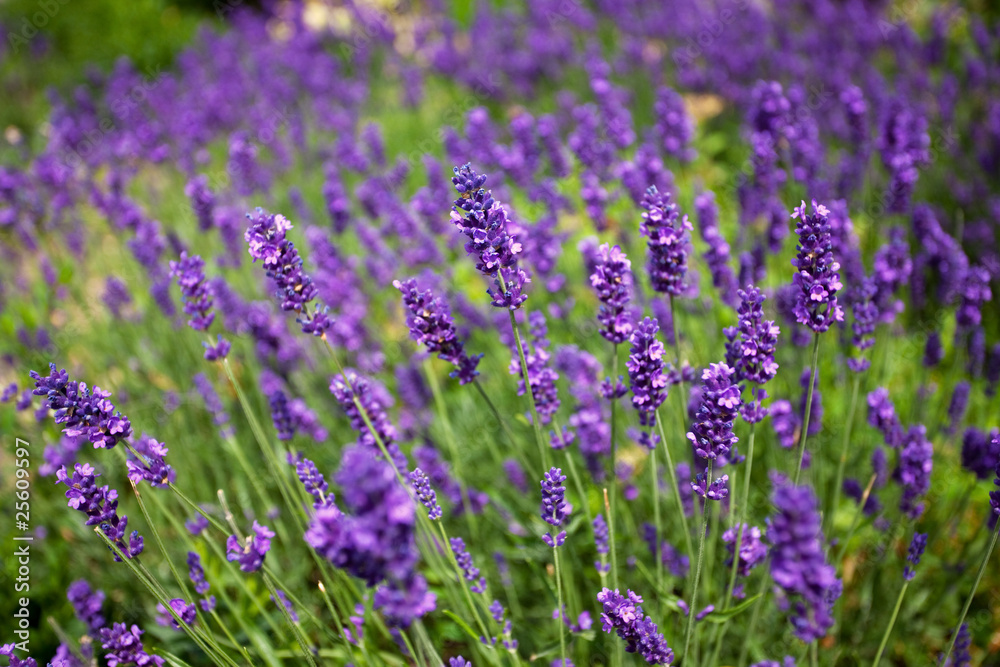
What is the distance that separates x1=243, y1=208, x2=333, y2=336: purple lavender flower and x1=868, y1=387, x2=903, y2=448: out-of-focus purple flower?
1722 millimetres

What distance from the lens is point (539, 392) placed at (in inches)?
80.6

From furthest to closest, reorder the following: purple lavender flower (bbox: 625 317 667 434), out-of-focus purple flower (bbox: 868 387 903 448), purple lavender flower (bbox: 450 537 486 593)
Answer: out-of-focus purple flower (bbox: 868 387 903 448)
purple lavender flower (bbox: 450 537 486 593)
purple lavender flower (bbox: 625 317 667 434)

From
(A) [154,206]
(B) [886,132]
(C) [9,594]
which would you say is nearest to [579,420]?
(B) [886,132]

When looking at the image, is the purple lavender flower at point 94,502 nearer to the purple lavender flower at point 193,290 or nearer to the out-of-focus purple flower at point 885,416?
the purple lavender flower at point 193,290

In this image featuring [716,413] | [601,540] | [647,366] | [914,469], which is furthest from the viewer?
[914,469]

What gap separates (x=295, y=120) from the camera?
5.89m

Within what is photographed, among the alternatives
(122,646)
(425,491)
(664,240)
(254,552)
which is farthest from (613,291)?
(122,646)

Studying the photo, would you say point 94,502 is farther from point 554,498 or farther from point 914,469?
point 914,469

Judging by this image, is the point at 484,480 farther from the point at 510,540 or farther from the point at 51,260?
the point at 51,260

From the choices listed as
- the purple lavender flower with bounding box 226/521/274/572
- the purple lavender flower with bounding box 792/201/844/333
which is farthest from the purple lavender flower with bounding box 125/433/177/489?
the purple lavender flower with bounding box 792/201/844/333

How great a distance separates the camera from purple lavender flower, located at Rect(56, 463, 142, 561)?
164cm

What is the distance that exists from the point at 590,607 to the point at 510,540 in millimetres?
568

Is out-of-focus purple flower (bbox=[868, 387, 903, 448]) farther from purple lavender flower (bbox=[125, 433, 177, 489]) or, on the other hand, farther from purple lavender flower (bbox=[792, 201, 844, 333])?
purple lavender flower (bbox=[125, 433, 177, 489])

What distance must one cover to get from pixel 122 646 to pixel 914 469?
2.29 m
